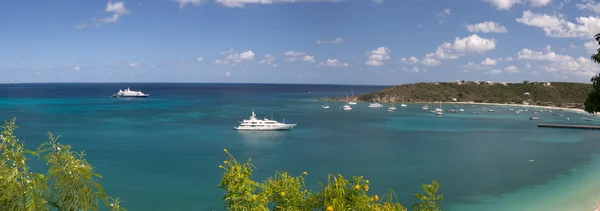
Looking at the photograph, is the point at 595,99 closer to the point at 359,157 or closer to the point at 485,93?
the point at 359,157

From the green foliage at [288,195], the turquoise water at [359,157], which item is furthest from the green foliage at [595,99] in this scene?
the turquoise water at [359,157]

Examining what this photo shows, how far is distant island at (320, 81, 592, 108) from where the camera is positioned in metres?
149

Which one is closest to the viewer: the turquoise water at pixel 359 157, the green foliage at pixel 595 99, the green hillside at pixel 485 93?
the green foliage at pixel 595 99

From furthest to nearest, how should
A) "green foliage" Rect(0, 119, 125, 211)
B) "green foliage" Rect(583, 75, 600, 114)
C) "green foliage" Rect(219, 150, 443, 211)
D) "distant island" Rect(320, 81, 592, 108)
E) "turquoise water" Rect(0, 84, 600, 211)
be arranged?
"distant island" Rect(320, 81, 592, 108) → "turquoise water" Rect(0, 84, 600, 211) → "green foliage" Rect(583, 75, 600, 114) → "green foliage" Rect(219, 150, 443, 211) → "green foliage" Rect(0, 119, 125, 211)

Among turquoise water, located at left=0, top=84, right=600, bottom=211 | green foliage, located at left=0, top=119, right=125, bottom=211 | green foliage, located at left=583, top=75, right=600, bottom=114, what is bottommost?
turquoise water, located at left=0, top=84, right=600, bottom=211

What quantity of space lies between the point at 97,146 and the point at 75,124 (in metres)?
26.9

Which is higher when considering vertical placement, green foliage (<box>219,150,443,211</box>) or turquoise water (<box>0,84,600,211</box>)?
green foliage (<box>219,150,443,211</box>)

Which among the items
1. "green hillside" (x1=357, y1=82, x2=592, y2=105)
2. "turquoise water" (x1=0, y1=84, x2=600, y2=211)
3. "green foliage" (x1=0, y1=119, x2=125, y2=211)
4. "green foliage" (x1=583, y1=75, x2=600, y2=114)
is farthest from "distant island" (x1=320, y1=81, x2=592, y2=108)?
"green foliage" (x1=0, y1=119, x2=125, y2=211)

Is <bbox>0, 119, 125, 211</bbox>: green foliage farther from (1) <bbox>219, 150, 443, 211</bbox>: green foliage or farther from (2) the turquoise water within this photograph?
(2) the turquoise water

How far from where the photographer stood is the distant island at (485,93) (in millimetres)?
149000

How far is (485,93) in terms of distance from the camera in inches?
6407

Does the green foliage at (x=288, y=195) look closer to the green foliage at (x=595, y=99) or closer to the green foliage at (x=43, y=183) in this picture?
the green foliage at (x=43, y=183)

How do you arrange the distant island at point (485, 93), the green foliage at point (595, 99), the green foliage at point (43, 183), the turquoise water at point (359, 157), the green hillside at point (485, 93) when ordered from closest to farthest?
the green foliage at point (43, 183) < the green foliage at point (595, 99) < the turquoise water at point (359, 157) < the distant island at point (485, 93) < the green hillside at point (485, 93)

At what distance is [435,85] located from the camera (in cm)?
16788
